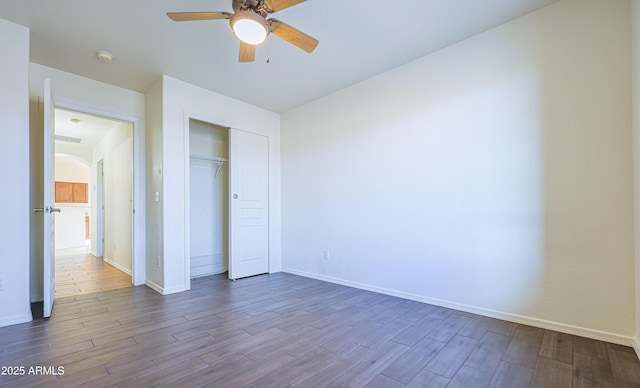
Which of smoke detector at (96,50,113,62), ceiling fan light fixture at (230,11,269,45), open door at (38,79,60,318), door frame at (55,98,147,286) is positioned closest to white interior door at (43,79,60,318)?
open door at (38,79,60,318)

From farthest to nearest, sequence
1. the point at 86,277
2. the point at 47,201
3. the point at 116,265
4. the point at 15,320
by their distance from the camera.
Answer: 1. the point at 116,265
2. the point at 86,277
3. the point at 47,201
4. the point at 15,320

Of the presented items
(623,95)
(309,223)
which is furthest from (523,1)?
(309,223)

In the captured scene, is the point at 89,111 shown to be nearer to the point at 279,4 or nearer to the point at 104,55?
the point at 104,55

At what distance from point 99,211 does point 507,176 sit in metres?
7.29

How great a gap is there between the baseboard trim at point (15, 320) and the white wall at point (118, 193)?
2005 millimetres

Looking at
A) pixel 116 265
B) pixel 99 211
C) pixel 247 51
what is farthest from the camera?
pixel 99 211

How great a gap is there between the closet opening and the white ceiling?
3.49ft

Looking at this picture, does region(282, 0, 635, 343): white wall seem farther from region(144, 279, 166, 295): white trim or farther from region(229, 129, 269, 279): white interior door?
region(144, 279, 166, 295): white trim

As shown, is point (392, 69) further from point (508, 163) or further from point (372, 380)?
point (372, 380)

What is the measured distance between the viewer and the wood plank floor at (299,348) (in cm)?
A: 167

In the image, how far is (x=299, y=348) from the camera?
2.05 meters

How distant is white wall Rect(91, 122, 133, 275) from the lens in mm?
4617

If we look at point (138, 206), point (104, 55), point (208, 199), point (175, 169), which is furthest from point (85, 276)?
point (104, 55)

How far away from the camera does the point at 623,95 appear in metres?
2.06
